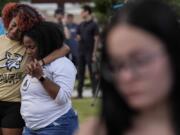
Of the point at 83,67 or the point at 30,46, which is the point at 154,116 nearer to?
the point at 30,46

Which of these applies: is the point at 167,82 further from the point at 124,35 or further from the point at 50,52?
the point at 50,52

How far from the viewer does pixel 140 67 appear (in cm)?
187

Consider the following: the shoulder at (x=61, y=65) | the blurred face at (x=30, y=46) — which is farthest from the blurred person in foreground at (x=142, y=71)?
the blurred face at (x=30, y=46)

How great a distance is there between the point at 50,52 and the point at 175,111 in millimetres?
2994

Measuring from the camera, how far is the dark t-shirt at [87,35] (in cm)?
1295

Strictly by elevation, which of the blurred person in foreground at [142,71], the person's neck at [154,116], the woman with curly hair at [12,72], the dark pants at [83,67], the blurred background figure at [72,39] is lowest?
the blurred background figure at [72,39]

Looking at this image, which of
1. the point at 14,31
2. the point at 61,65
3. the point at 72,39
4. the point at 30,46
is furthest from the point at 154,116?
the point at 72,39

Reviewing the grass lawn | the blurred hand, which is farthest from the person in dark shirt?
the blurred hand

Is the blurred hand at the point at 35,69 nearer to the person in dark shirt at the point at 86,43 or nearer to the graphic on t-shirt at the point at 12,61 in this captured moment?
the graphic on t-shirt at the point at 12,61

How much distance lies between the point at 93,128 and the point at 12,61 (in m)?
3.46

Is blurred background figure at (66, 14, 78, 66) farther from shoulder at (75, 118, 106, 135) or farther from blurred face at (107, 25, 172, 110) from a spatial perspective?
blurred face at (107, 25, 172, 110)

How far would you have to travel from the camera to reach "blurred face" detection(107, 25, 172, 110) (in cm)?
187

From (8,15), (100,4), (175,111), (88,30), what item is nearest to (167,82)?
(175,111)

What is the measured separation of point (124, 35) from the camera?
190 cm
